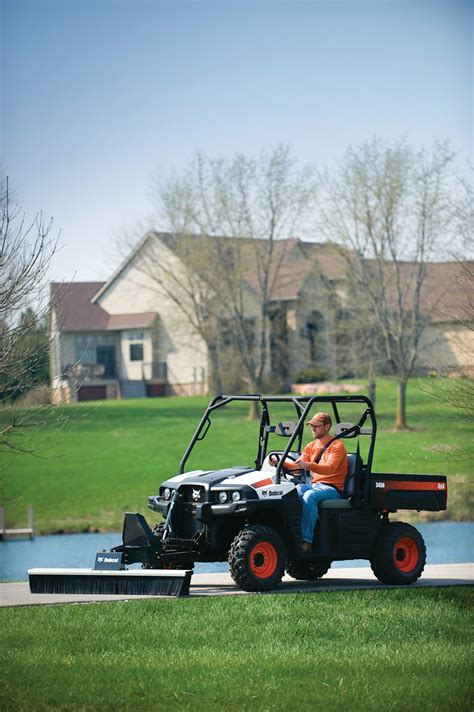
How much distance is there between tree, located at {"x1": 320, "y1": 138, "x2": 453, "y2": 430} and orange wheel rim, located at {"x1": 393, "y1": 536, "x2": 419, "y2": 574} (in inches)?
1248

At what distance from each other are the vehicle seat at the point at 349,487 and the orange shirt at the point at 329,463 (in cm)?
7

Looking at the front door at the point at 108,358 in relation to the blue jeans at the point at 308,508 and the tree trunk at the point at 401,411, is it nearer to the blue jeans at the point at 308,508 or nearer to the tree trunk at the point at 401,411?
the tree trunk at the point at 401,411

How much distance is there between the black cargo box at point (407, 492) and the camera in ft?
44.9

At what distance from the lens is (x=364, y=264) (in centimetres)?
4719

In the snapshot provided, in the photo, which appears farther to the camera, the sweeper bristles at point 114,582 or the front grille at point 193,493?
the front grille at point 193,493

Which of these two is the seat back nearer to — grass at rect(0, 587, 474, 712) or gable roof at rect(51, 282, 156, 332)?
grass at rect(0, 587, 474, 712)

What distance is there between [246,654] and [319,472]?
134 inches

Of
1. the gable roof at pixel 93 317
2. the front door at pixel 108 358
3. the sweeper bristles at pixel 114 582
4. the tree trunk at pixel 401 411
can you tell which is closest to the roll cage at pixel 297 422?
the sweeper bristles at pixel 114 582

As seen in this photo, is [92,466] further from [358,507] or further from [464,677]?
[464,677]

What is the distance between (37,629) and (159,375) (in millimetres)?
46271

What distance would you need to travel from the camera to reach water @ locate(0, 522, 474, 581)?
2459cm

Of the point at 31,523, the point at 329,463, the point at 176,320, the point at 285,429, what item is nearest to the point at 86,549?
the point at 31,523

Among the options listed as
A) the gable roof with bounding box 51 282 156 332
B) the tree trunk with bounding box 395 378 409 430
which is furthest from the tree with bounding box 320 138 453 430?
the gable roof with bounding box 51 282 156 332

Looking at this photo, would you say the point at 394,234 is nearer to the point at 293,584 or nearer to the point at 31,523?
the point at 31,523
